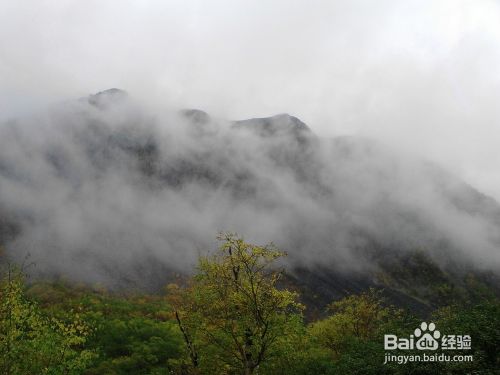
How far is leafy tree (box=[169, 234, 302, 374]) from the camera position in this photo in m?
29.8

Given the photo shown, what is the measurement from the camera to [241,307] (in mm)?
30344

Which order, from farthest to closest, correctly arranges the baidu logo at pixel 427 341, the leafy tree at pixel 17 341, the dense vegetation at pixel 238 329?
the baidu logo at pixel 427 341, the dense vegetation at pixel 238 329, the leafy tree at pixel 17 341

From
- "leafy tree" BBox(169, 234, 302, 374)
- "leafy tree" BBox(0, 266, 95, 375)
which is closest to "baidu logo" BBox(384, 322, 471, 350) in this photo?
"leafy tree" BBox(169, 234, 302, 374)

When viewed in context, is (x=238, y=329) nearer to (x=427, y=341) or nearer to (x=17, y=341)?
(x=427, y=341)

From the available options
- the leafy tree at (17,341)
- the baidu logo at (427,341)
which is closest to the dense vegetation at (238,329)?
the leafy tree at (17,341)

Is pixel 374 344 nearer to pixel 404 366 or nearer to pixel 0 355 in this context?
pixel 404 366

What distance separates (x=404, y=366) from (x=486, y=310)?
11.1 metres

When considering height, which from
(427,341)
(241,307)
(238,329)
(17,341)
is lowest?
(17,341)

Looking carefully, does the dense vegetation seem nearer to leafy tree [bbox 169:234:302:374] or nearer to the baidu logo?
leafy tree [bbox 169:234:302:374]

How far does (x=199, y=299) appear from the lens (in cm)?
3111

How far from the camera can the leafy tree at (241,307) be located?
29828 millimetres

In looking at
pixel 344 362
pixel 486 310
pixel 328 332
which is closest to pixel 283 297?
pixel 344 362

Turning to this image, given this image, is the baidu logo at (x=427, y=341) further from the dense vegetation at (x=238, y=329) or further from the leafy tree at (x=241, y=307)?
the leafy tree at (x=241, y=307)

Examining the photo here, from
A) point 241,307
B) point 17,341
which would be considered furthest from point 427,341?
point 17,341
